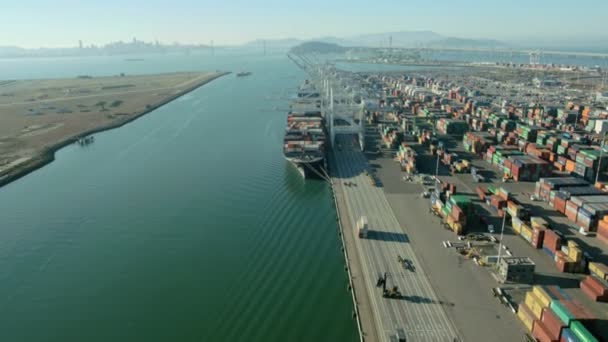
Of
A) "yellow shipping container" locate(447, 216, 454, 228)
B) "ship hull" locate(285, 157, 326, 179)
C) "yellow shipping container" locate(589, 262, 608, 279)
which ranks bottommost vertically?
"yellow shipping container" locate(589, 262, 608, 279)

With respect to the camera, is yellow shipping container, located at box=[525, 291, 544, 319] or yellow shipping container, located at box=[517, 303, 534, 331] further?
yellow shipping container, located at box=[517, 303, 534, 331]

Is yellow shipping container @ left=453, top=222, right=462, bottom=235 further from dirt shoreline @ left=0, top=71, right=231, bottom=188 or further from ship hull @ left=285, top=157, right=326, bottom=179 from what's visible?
dirt shoreline @ left=0, top=71, right=231, bottom=188

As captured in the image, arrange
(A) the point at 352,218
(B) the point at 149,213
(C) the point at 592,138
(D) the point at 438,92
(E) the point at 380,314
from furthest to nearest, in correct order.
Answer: (D) the point at 438,92 < (C) the point at 592,138 < (B) the point at 149,213 < (A) the point at 352,218 < (E) the point at 380,314

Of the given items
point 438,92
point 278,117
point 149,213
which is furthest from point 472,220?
point 438,92

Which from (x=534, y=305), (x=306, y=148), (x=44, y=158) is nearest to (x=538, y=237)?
(x=534, y=305)

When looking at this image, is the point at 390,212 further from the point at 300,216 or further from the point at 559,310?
the point at 559,310

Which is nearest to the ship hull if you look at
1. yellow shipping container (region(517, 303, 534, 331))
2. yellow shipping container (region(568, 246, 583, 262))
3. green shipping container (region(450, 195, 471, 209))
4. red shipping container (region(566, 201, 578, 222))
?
green shipping container (region(450, 195, 471, 209))
